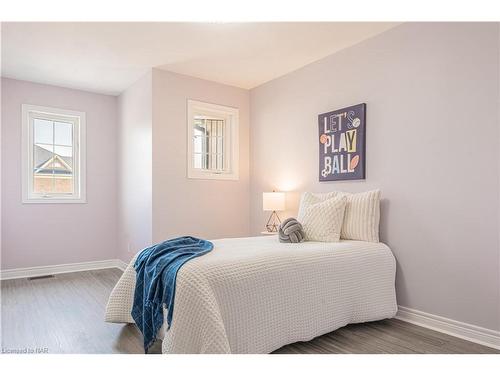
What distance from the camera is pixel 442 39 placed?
8.55 ft

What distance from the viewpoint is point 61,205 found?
4.61 metres

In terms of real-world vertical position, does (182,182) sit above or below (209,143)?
below

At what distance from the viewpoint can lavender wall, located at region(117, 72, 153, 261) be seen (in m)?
4.01

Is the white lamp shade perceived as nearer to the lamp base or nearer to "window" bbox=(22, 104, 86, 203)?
the lamp base

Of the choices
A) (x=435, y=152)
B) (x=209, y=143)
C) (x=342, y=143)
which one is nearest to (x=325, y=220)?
(x=342, y=143)

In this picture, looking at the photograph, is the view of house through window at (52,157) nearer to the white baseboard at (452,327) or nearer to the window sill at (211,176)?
the window sill at (211,176)

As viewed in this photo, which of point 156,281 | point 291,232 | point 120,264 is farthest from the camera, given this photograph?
point 120,264

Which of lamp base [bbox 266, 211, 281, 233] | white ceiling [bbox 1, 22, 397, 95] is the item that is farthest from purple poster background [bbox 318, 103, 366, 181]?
lamp base [bbox 266, 211, 281, 233]

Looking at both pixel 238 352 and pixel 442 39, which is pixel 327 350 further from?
pixel 442 39

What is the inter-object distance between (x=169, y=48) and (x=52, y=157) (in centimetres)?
249

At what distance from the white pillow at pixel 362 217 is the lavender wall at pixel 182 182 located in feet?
6.13

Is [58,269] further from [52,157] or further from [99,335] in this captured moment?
[99,335]

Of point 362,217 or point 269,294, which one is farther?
point 362,217
